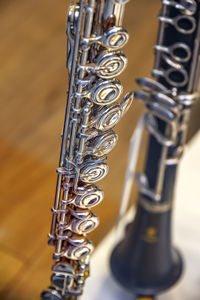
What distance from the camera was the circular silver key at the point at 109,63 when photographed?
45 centimetres

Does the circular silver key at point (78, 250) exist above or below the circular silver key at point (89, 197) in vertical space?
below

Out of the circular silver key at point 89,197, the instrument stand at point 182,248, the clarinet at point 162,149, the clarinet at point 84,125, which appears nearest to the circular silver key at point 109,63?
the clarinet at point 84,125

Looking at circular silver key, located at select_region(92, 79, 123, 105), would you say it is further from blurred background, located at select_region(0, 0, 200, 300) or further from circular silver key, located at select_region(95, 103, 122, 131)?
blurred background, located at select_region(0, 0, 200, 300)

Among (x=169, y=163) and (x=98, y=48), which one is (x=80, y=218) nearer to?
(x=98, y=48)

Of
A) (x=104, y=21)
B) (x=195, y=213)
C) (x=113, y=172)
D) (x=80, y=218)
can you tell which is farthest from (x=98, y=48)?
(x=113, y=172)

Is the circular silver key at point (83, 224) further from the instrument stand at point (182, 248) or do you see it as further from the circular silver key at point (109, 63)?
the instrument stand at point (182, 248)

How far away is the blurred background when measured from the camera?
110 cm

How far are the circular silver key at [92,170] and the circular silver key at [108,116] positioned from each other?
0.11 ft

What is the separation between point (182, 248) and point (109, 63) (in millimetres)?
674

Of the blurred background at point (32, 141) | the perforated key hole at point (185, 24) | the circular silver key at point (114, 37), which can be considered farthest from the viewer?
the blurred background at point (32, 141)

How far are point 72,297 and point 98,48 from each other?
0.30 m

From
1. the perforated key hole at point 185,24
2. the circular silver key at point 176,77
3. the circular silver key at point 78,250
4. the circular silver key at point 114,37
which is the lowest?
the circular silver key at point 78,250

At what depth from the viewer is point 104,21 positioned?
1.47 ft

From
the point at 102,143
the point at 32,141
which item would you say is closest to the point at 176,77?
the point at 102,143
